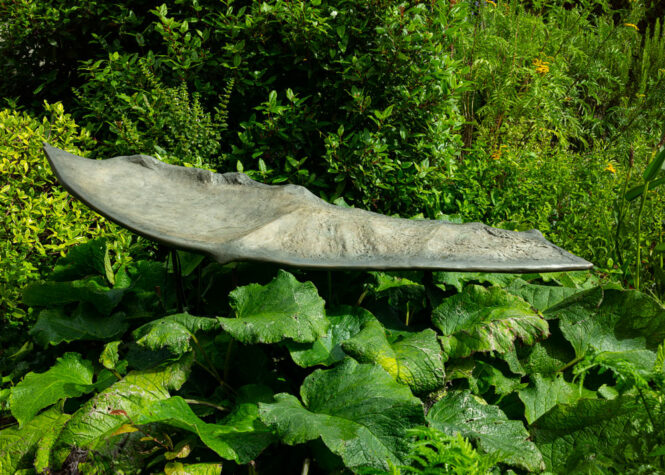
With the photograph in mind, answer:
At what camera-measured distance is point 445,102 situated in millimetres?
3521

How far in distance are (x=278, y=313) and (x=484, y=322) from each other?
0.76 metres

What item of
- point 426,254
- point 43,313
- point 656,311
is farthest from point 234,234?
point 656,311

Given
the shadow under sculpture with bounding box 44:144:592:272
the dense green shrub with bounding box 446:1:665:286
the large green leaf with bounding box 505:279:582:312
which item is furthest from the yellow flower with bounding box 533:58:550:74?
the shadow under sculpture with bounding box 44:144:592:272

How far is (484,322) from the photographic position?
199 centimetres

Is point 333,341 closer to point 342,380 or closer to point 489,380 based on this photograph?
point 342,380

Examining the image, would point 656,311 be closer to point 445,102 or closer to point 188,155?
point 445,102

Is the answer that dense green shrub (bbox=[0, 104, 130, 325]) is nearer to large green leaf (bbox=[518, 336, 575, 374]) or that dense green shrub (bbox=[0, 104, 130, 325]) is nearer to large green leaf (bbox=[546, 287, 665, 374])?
large green leaf (bbox=[518, 336, 575, 374])

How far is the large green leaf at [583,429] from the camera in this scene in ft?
5.48

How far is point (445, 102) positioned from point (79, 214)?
2.36m

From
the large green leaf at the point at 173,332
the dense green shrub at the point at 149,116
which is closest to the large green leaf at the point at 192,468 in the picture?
the large green leaf at the point at 173,332

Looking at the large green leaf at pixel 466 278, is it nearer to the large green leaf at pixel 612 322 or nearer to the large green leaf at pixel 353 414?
the large green leaf at pixel 612 322

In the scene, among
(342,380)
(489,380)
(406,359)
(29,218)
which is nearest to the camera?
(342,380)

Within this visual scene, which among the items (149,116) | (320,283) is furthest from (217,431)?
(149,116)

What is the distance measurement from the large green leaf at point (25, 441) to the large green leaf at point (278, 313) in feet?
2.44
